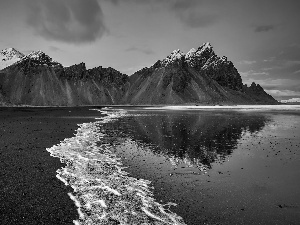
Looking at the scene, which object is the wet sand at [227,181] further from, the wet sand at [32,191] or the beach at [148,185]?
the wet sand at [32,191]

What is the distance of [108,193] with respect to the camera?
13156mm

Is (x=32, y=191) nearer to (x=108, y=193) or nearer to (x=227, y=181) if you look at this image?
(x=108, y=193)

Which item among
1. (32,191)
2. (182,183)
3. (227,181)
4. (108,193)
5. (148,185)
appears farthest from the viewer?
(227,181)

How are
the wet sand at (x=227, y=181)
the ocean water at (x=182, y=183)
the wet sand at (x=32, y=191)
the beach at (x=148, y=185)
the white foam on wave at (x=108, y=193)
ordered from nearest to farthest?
the wet sand at (x=32, y=191) → the white foam on wave at (x=108, y=193) → the beach at (x=148, y=185) → the ocean water at (x=182, y=183) → the wet sand at (x=227, y=181)

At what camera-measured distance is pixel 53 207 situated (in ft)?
36.7

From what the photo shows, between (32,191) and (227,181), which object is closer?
(32,191)

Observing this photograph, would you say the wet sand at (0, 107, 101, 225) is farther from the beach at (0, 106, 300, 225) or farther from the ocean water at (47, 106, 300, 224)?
the ocean water at (47, 106, 300, 224)

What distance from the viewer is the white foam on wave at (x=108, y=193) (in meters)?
10.4

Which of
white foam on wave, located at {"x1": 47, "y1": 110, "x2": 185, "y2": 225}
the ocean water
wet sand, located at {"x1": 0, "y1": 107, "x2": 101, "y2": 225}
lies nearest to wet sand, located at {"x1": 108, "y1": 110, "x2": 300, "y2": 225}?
the ocean water

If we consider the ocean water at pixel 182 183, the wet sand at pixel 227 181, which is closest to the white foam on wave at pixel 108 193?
the ocean water at pixel 182 183

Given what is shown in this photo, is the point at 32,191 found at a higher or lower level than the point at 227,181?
lower

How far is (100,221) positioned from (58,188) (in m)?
→ 4.73

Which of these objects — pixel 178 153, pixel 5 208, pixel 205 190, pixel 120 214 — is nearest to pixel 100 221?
pixel 120 214

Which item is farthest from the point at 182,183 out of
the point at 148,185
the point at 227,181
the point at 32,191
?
the point at 32,191
